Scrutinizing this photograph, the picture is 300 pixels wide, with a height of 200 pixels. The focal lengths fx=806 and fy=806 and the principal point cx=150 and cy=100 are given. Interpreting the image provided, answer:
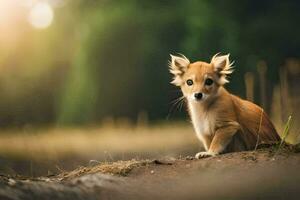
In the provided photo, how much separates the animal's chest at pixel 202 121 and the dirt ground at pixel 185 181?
0.65 metres

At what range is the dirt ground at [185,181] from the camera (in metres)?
6.47

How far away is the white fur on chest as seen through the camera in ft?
27.7

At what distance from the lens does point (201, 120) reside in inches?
338

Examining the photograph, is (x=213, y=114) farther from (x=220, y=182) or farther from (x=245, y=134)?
(x=220, y=182)

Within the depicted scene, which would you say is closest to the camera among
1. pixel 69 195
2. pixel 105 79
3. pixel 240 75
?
pixel 69 195

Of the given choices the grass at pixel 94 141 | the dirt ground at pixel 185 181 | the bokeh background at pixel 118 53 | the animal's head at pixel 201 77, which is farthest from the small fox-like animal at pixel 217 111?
the bokeh background at pixel 118 53

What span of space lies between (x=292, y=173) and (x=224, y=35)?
39.2 feet

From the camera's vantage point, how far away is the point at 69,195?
6406mm

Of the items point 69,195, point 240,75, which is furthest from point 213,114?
point 240,75

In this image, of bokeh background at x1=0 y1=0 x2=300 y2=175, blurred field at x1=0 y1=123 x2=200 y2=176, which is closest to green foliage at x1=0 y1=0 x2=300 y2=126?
bokeh background at x1=0 y1=0 x2=300 y2=175

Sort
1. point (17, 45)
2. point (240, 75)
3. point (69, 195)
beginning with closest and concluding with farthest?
1. point (69, 195)
2. point (240, 75)
3. point (17, 45)

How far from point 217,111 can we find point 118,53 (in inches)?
411

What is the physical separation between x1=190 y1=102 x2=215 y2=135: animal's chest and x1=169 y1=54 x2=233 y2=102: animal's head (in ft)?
0.55

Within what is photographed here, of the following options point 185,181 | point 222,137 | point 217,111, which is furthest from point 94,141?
point 185,181
